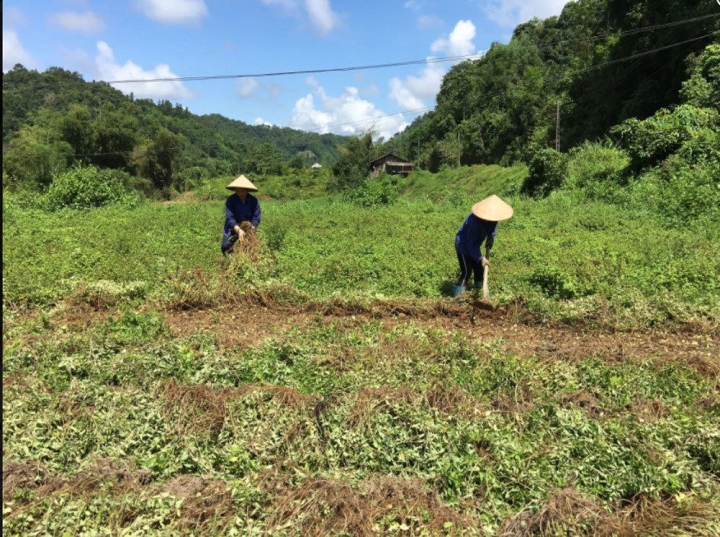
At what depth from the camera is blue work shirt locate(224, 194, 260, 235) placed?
23.5ft

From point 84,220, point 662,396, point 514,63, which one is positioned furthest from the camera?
point 514,63

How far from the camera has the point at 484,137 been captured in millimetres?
50688

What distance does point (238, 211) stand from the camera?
730 cm

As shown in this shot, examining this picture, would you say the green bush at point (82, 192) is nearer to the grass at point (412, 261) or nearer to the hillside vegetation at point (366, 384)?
the grass at point (412, 261)

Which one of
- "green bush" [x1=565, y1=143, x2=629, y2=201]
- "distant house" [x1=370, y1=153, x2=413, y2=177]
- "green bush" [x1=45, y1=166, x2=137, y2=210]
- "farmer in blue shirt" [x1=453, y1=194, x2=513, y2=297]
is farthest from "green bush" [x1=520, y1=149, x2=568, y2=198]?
"distant house" [x1=370, y1=153, x2=413, y2=177]

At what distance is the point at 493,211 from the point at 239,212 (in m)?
3.71

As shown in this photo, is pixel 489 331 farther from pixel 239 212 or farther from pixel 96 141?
pixel 96 141

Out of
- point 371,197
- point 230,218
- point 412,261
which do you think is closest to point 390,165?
point 371,197

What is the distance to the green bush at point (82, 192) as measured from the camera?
57.5ft

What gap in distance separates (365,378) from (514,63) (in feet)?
195

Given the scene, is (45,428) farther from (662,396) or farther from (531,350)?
(662,396)

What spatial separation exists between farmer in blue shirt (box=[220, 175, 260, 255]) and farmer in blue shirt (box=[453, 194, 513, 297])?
3112 millimetres

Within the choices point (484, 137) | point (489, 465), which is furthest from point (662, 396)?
point (484, 137)

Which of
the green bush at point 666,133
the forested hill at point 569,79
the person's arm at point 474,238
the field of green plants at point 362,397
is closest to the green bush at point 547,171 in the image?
the green bush at point 666,133
